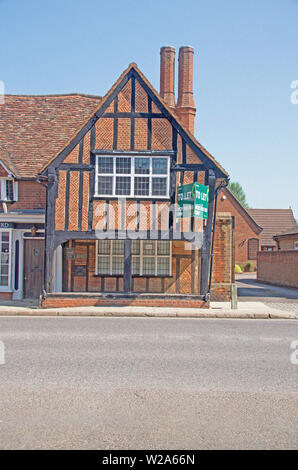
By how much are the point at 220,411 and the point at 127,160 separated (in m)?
13.2

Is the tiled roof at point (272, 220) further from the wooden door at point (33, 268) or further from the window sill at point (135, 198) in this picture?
the wooden door at point (33, 268)

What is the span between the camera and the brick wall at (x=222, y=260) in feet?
63.3

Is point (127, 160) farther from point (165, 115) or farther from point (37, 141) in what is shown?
point (37, 141)

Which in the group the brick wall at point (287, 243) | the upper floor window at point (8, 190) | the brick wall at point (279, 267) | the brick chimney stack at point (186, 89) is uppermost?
the brick chimney stack at point (186, 89)

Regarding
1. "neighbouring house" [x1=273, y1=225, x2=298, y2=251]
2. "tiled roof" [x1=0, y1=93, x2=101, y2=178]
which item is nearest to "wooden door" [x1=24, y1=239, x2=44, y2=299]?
"tiled roof" [x1=0, y1=93, x2=101, y2=178]

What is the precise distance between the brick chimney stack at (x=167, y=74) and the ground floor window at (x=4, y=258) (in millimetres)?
11268

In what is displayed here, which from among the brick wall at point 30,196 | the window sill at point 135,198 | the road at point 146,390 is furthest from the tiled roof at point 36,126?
the road at point 146,390

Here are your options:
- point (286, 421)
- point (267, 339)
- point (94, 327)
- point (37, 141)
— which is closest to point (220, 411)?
point (286, 421)

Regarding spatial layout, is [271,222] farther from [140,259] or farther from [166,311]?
[166,311]

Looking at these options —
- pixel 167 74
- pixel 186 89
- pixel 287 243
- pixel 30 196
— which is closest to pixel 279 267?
pixel 287 243

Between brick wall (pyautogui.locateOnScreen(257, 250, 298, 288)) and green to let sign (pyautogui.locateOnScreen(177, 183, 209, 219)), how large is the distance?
1028 cm

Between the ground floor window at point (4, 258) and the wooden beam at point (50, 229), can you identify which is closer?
the wooden beam at point (50, 229)

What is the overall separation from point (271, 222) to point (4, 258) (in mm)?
40047

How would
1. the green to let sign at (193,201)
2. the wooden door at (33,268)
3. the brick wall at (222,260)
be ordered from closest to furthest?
the green to let sign at (193,201)
the brick wall at (222,260)
the wooden door at (33,268)
